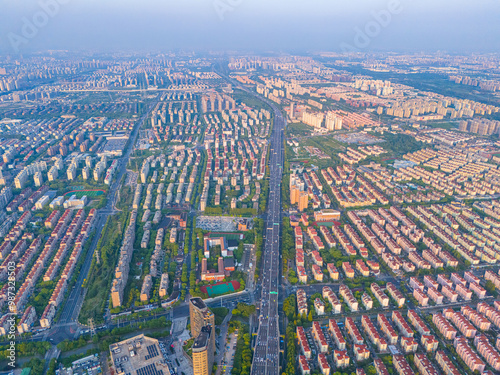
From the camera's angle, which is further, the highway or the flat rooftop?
the highway

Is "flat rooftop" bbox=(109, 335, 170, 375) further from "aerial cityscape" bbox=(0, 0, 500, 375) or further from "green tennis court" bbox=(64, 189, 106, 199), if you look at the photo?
"green tennis court" bbox=(64, 189, 106, 199)

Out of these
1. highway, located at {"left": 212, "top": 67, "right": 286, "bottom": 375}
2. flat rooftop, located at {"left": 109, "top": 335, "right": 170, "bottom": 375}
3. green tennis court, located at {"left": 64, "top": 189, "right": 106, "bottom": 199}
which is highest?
flat rooftop, located at {"left": 109, "top": 335, "right": 170, "bottom": 375}

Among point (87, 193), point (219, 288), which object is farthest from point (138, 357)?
point (87, 193)

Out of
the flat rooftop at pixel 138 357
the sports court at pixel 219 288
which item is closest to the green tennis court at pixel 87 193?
the sports court at pixel 219 288

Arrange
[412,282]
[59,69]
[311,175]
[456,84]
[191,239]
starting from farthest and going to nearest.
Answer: [59,69], [456,84], [311,175], [191,239], [412,282]

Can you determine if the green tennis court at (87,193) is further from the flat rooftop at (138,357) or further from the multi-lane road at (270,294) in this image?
the flat rooftop at (138,357)

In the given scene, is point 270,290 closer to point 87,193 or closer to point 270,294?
point 270,294

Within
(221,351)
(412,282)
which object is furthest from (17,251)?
(412,282)

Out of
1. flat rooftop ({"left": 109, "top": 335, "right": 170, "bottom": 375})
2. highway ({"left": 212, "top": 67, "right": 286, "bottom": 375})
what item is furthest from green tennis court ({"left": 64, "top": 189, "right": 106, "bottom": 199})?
flat rooftop ({"left": 109, "top": 335, "right": 170, "bottom": 375})

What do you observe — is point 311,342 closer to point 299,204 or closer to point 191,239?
point 191,239

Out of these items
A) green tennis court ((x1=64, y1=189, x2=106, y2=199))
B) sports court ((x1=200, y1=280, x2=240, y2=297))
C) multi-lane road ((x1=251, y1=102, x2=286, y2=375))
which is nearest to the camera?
multi-lane road ((x1=251, y1=102, x2=286, y2=375))
